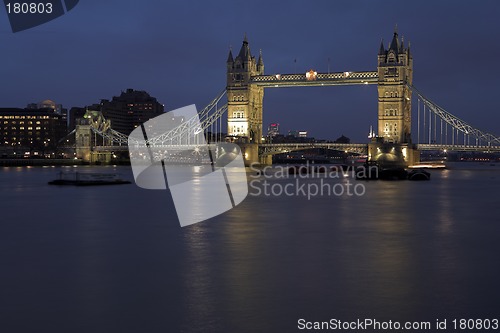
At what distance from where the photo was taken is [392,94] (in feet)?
290

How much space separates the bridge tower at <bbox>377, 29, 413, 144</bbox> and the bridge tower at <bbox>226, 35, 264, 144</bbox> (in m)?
19.4

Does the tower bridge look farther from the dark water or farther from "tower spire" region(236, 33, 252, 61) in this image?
the dark water

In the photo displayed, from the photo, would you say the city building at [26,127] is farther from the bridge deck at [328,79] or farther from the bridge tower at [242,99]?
the bridge deck at [328,79]

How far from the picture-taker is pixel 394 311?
10.1 meters

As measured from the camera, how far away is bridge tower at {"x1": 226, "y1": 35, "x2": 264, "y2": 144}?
96.1 meters

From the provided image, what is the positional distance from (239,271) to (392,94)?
258ft

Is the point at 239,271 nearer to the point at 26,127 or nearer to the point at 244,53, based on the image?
the point at 244,53

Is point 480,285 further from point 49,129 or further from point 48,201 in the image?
point 49,129

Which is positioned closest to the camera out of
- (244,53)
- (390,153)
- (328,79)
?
(390,153)

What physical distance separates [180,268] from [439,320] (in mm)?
5844

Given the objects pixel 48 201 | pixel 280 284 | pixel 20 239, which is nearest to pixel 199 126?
pixel 48 201

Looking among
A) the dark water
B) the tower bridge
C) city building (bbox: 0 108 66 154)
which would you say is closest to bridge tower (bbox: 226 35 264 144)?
the tower bridge

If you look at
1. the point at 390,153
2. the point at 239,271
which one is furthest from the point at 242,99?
the point at 239,271

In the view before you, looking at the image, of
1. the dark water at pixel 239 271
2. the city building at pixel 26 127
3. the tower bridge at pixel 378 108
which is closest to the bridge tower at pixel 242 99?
the tower bridge at pixel 378 108
